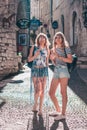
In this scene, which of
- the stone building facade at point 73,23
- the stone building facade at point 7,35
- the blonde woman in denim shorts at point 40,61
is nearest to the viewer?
the blonde woman in denim shorts at point 40,61

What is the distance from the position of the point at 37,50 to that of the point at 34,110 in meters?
1.32

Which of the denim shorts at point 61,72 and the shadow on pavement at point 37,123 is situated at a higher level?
the denim shorts at point 61,72

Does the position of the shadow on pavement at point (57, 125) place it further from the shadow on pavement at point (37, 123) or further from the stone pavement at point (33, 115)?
the shadow on pavement at point (37, 123)

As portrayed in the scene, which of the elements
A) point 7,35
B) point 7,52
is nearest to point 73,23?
point 7,35

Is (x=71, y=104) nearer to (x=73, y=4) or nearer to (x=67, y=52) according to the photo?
(x=67, y=52)

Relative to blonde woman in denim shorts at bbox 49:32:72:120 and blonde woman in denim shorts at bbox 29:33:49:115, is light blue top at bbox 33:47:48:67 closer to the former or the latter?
blonde woman in denim shorts at bbox 29:33:49:115

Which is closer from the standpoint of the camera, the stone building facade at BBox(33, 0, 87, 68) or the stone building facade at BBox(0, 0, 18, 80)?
the stone building facade at BBox(0, 0, 18, 80)

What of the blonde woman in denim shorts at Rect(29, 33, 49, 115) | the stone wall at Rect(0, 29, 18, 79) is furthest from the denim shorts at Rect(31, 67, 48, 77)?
the stone wall at Rect(0, 29, 18, 79)

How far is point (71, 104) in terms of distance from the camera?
277 inches

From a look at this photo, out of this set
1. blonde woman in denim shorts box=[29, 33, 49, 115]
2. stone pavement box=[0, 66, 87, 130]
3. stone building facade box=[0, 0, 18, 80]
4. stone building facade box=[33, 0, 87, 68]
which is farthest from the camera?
stone building facade box=[33, 0, 87, 68]

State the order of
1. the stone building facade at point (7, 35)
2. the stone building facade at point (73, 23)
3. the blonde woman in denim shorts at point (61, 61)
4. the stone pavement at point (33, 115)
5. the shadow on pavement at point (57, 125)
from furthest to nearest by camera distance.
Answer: the stone building facade at point (73, 23) → the stone building facade at point (7, 35) → the blonde woman in denim shorts at point (61, 61) → the stone pavement at point (33, 115) → the shadow on pavement at point (57, 125)

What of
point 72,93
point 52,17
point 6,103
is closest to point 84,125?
point 6,103

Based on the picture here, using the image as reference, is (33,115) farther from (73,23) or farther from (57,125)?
(73,23)

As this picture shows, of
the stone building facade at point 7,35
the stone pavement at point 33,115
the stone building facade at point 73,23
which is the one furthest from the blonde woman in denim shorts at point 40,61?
the stone building facade at point 73,23
